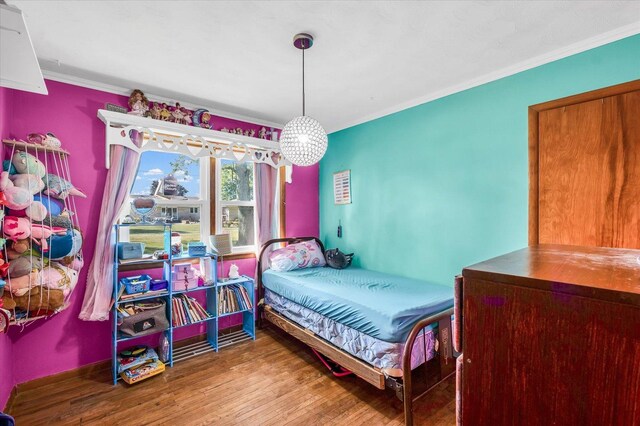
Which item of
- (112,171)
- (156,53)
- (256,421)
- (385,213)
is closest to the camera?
(256,421)

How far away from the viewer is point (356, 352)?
2.19 meters

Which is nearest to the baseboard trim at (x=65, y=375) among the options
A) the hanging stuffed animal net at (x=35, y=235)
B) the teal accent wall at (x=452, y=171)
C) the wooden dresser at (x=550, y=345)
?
the hanging stuffed animal net at (x=35, y=235)

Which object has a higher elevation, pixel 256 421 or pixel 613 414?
pixel 613 414

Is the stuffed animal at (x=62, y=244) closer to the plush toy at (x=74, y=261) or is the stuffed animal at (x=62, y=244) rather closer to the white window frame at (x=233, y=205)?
the plush toy at (x=74, y=261)

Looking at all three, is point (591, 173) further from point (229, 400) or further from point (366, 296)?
point (229, 400)

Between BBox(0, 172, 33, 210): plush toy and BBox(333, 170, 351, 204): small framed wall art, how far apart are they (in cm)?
296

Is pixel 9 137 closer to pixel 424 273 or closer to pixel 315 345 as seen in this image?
pixel 315 345

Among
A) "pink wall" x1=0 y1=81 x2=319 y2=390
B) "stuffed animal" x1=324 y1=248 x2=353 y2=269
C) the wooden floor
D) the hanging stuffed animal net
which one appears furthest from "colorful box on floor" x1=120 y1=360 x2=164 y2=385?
"stuffed animal" x1=324 y1=248 x2=353 y2=269

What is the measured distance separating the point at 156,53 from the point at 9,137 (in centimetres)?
126

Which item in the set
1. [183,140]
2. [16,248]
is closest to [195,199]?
[183,140]

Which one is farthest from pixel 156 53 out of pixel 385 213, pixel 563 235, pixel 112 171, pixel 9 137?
pixel 563 235

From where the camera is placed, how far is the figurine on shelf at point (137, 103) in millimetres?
2633

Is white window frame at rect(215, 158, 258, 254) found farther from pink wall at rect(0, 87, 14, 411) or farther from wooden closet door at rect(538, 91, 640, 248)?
wooden closet door at rect(538, 91, 640, 248)

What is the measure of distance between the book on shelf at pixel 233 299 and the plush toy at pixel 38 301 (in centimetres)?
129
